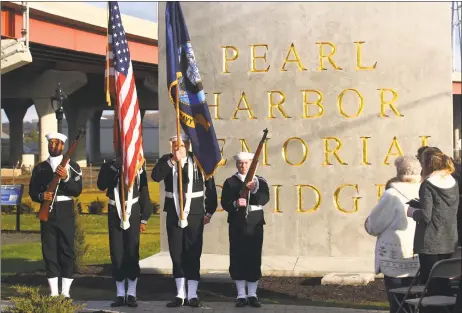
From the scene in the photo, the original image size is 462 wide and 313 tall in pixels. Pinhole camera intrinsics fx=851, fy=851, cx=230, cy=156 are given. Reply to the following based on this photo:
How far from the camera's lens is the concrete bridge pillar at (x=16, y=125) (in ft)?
198

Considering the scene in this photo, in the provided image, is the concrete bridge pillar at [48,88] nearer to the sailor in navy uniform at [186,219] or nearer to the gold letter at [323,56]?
the gold letter at [323,56]

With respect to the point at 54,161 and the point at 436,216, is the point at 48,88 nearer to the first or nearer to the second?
the point at 54,161

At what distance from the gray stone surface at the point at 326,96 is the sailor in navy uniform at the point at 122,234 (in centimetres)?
297

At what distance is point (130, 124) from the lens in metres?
9.09

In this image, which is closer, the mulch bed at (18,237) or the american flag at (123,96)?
the american flag at (123,96)

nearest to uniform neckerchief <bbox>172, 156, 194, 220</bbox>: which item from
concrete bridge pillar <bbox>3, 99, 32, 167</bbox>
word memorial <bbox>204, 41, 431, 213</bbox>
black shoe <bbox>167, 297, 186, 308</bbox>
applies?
black shoe <bbox>167, 297, 186, 308</bbox>

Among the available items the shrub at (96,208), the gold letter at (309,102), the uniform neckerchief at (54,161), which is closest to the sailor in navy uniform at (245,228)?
the uniform neckerchief at (54,161)

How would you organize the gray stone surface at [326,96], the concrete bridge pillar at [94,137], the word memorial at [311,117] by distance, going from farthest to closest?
the concrete bridge pillar at [94,137] < the word memorial at [311,117] < the gray stone surface at [326,96]

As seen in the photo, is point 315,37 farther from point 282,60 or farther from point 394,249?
point 394,249

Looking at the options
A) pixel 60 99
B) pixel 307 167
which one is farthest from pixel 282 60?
pixel 60 99

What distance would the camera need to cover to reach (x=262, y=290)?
997 cm

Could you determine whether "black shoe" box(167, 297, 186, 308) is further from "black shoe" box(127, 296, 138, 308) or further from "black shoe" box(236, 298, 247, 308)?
"black shoe" box(236, 298, 247, 308)

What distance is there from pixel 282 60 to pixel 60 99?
951 centimetres

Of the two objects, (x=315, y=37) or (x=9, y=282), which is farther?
(x=315, y=37)
